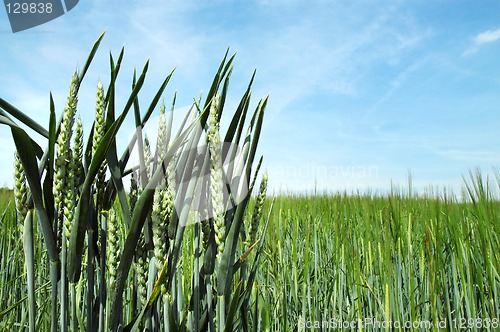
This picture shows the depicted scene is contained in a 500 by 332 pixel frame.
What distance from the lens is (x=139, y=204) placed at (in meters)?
0.47

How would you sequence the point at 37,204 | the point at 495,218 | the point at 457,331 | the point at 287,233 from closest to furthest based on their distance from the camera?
the point at 37,204
the point at 457,331
the point at 495,218
the point at 287,233

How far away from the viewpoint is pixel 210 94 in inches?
21.5

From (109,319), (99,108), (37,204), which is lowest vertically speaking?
(109,319)

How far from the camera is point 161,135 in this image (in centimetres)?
54

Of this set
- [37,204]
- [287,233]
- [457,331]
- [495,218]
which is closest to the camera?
[37,204]

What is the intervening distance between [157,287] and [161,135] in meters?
0.18

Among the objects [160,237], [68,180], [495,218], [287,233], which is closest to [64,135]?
[68,180]

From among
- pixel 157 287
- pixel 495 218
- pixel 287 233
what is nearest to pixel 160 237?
pixel 157 287

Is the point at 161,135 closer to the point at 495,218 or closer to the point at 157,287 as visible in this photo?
the point at 157,287

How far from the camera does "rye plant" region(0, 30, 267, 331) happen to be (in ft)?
1.59

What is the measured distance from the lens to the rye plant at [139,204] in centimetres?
49

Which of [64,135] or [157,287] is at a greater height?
[64,135]

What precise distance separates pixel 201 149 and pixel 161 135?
0.17 ft

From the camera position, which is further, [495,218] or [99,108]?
[495,218]
